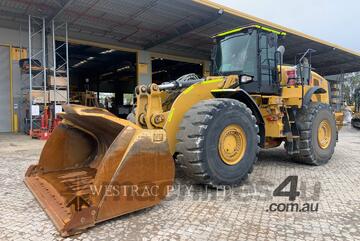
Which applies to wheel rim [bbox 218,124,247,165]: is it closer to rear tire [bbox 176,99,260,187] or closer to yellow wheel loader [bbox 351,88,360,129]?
rear tire [bbox 176,99,260,187]

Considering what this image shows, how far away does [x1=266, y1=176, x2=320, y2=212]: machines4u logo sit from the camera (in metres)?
3.88

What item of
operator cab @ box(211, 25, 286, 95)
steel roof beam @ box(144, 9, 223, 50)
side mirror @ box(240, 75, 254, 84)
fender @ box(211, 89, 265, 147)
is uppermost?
steel roof beam @ box(144, 9, 223, 50)

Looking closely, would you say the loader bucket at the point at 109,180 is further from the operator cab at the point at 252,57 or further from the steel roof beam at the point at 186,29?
the steel roof beam at the point at 186,29

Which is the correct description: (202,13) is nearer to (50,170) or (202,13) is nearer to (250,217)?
(50,170)

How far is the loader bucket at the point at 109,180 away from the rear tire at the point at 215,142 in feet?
1.48

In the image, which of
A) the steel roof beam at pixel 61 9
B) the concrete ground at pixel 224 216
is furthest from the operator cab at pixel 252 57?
the steel roof beam at pixel 61 9

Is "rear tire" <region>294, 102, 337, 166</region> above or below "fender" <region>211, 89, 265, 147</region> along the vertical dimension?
below

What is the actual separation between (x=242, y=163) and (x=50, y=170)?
109 inches

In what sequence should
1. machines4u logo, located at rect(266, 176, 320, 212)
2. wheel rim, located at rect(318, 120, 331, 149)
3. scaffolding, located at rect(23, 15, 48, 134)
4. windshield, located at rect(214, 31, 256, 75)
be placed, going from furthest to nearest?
scaffolding, located at rect(23, 15, 48, 134) < wheel rim, located at rect(318, 120, 331, 149) < windshield, located at rect(214, 31, 256, 75) < machines4u logo, located at rect(266, 176, 320, 212)

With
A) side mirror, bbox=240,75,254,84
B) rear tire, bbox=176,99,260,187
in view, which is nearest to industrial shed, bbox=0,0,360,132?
side mirror, bbox=240,75,254,84

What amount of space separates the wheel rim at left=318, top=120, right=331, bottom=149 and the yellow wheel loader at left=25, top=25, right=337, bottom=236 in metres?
0.03

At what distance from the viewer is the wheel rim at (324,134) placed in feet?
22.1

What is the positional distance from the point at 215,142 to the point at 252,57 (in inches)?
84.9

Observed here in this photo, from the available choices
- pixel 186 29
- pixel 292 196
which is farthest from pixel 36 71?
pixel 292 196
